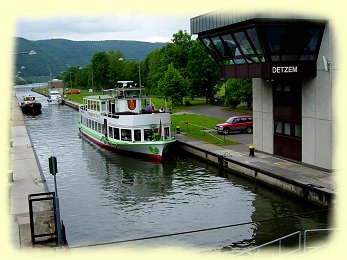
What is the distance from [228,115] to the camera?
5875 centimetres

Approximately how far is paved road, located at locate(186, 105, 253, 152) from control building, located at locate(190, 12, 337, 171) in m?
5.07

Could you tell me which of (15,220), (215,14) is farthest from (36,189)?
(215,14)

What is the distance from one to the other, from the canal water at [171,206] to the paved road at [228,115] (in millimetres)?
3527

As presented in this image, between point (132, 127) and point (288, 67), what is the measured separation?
1468cm

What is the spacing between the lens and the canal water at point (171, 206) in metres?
19.7

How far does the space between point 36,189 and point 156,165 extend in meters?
12.6

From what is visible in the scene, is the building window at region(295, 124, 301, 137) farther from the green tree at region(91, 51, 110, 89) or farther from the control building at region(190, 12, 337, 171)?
the green tree at region(91, 51, 110, 89)

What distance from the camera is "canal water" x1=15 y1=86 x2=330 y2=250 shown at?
19656mm

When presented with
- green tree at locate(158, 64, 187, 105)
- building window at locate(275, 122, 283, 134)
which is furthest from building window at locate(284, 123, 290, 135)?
green tree at locate(158, 64, 187, 105)

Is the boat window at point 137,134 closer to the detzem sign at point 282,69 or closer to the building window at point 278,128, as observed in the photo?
the building window at point 278,128

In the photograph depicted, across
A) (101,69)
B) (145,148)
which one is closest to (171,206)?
(145,148)

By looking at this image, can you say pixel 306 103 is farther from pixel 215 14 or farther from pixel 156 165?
pixel 156 165

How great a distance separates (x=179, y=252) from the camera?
17531mm

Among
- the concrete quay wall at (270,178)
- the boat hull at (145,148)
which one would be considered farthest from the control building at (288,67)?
the boat hull at (145,148)
